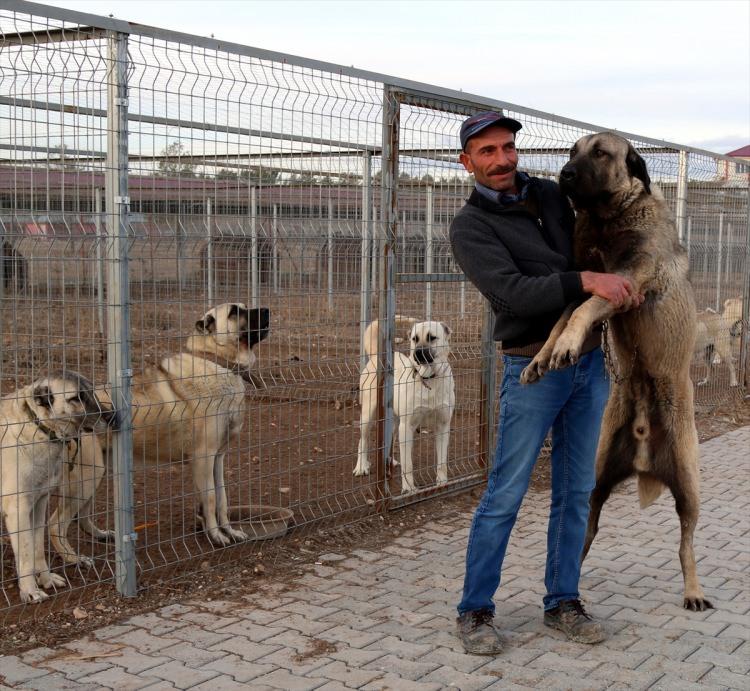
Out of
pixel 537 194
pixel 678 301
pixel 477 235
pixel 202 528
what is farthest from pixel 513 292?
pixel 202 528

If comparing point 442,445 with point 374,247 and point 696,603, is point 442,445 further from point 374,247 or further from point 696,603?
point 696,603

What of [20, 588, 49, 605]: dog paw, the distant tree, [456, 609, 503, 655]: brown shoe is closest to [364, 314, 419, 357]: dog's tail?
the distant tree

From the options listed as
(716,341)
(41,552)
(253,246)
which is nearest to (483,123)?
(253,246)

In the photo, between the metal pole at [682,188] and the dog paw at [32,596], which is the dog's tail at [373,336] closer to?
the dog paw at [32,596]

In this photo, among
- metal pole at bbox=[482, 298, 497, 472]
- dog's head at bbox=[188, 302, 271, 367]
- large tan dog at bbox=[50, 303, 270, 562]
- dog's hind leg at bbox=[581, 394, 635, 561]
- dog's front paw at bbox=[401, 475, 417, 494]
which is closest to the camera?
dog's hind leg at bbox=[581, 394, 635, 561]

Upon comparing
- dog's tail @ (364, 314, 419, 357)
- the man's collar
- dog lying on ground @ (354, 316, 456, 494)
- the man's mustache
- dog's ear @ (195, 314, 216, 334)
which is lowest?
dog lying on ground @ (354, 316, 456, 494)

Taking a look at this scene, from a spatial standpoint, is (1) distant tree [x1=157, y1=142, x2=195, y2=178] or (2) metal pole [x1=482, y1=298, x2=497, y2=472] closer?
(1) distant tree [x1=157, y1=142, x2=195, y2=178]

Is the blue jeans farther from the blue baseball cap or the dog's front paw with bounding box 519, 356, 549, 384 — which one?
the blue baseball cap

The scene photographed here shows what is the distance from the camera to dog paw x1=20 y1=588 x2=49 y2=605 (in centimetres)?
410

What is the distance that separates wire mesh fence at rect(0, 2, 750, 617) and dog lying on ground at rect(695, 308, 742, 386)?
4.29 metres

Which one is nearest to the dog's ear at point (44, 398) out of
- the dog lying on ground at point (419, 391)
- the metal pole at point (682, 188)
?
the dog lying on ground at point (419, 391)

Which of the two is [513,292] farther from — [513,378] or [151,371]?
[151,371]

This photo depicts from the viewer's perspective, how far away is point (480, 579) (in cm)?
374

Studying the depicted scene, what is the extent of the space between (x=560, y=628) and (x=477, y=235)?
1775 mm
